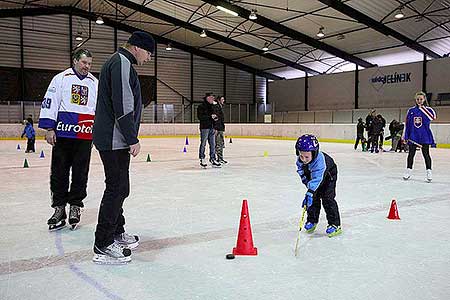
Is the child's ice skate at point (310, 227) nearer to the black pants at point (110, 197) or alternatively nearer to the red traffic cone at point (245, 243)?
the red traffic cone at point (245, 243)

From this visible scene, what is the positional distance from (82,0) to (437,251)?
2678 centimetres

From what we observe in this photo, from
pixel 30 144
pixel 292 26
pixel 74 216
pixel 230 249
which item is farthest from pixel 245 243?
pixel 292 26

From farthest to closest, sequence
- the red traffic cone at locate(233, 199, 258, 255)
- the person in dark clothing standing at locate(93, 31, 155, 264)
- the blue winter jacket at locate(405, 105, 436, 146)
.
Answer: the blue winter jacket at locate(405, 105, 436, 146)
the red traffic cone at locate(233, 199, 258, 255)
the person in dark clothing standing at locate(93, 31, 155, 264)

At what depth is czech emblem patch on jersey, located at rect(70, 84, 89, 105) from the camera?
3.78m

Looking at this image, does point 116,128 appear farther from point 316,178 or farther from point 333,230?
point 333,230

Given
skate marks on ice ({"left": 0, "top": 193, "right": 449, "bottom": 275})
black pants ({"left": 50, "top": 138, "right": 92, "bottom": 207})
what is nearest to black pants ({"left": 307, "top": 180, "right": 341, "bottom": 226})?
skate marks on ice ({"left": 0, "top": 193, "right": 449, "bottom": 275})

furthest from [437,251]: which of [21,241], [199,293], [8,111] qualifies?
[8,111]

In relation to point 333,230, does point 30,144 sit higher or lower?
higher

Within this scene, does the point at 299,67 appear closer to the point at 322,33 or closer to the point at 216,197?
the point at 322,33

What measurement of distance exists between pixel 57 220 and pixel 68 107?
1032 millimetres

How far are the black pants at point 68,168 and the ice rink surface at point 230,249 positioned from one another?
32 centimetres

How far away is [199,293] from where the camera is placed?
7.84ft

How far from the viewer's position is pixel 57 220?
12.6ft

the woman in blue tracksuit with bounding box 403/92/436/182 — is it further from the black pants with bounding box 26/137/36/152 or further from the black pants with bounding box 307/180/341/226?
the black pants with bounding box 26/137/36/152
